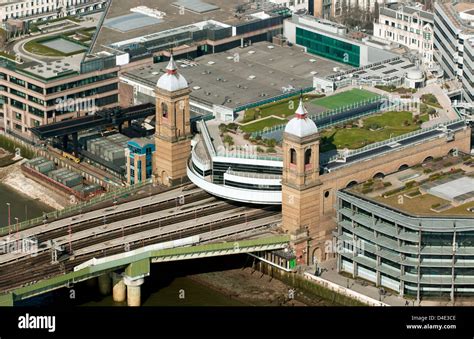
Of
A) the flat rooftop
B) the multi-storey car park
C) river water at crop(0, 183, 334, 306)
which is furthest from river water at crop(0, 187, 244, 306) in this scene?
the flat rooftop

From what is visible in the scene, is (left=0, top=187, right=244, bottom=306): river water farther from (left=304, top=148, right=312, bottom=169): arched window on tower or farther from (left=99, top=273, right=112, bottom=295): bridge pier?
(left=304, top=148, right=312, bottom=169): arched window on tower

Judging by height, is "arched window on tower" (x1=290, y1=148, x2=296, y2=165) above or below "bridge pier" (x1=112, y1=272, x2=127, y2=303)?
above

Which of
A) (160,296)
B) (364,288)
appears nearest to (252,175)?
(160,296)

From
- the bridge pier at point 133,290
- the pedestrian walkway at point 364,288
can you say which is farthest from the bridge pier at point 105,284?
the pedestrian walkway at point 364,288

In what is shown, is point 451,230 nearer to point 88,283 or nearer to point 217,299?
point 217,299

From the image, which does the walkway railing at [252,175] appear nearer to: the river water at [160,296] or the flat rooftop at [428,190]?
the flat rooftop at [428,190]

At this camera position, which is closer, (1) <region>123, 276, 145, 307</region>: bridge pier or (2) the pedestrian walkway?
(2) the pedestrian walkway

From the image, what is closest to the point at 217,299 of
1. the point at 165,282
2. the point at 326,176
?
the point at 165,282

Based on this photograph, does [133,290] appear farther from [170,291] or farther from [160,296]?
[170,291]
